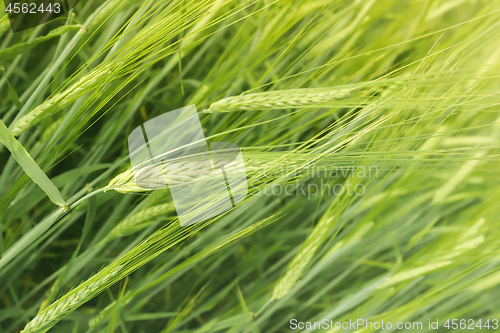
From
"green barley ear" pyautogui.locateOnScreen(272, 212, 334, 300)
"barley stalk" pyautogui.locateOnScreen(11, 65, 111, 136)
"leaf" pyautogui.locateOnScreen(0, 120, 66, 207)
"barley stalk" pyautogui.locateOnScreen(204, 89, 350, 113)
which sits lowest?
"green barley ear" pyautogui.locateOnScreen(272, 212, 334, 300)

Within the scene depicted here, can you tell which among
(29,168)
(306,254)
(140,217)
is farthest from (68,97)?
(306,254)

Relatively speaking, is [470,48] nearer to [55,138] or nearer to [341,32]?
[341,32]

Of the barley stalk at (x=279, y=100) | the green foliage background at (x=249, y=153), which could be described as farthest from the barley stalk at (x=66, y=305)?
the barley stalk at (x=279, y=100)

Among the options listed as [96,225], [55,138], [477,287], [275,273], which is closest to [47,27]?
[55,138]

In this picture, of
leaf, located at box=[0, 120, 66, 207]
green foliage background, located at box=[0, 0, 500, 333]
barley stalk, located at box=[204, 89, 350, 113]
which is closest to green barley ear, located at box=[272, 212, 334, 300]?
green foliage background, located at box=[0, 0, 500, 333]

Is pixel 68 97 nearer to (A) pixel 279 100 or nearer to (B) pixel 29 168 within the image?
(B) pixel 29 168

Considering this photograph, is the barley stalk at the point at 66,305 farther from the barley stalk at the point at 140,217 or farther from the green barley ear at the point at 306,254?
the green barley ear at the point at 306,254

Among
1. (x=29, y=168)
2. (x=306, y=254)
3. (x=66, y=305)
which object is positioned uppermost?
(x=29, y=168)

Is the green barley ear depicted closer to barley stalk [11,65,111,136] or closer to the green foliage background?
the green foliage background
